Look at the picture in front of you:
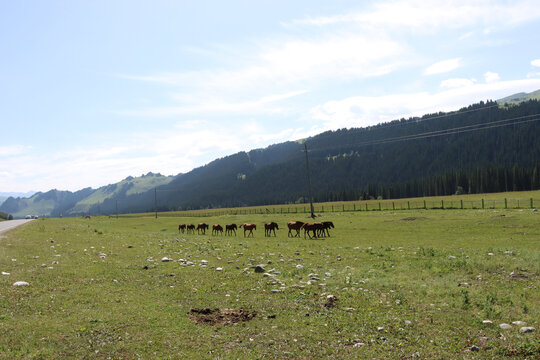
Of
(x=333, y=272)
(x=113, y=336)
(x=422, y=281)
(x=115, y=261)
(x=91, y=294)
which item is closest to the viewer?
(x=113, y=336)

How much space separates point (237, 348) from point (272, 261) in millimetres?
10872

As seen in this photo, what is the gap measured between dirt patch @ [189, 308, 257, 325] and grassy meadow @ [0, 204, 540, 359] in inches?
2.8

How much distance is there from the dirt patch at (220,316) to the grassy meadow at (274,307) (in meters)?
0.07

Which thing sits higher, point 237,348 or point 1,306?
point 1,306

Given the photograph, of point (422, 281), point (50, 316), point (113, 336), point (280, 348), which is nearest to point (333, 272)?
point (422, 281)

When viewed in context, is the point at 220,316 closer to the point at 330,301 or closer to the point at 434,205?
the point at 330,301

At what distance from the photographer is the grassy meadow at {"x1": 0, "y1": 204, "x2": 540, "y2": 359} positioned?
812 cm

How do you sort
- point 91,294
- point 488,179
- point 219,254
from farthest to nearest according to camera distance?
point 488,179 → point 219,254 → point 91,294

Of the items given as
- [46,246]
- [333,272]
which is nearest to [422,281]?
[333,272]

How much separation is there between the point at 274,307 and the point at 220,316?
1.85 m

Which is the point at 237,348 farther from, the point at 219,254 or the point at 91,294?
the point at 219,254

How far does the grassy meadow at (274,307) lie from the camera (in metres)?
8.12

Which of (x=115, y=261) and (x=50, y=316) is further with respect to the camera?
(x=115, y=261)

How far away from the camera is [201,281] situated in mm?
14633
